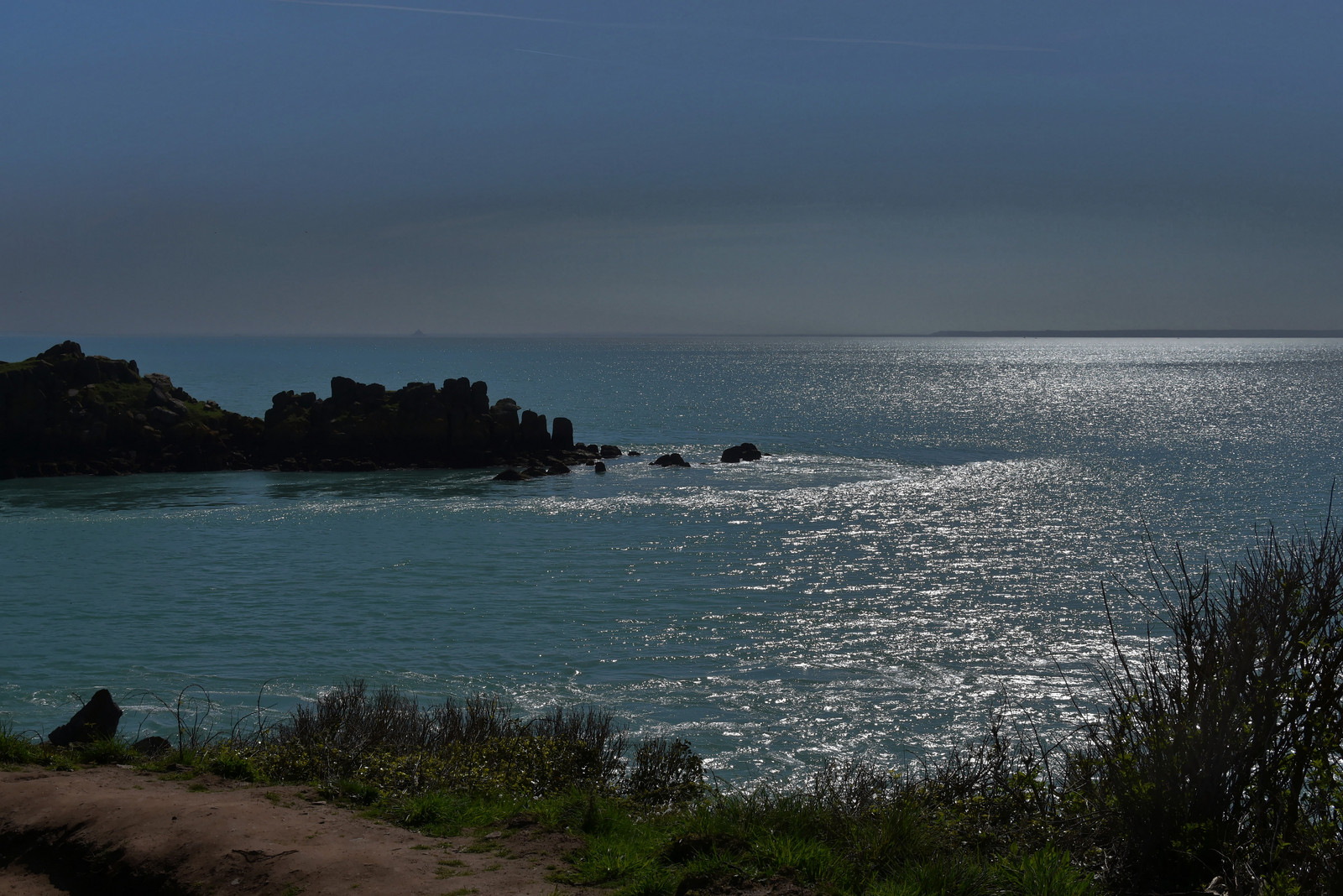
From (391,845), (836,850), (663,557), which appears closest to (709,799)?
(836,850)

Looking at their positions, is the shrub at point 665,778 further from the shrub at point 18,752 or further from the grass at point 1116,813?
the shrub at point 18,752

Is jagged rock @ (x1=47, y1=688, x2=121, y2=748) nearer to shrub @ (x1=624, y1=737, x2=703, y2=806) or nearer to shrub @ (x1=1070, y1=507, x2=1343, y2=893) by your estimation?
shrub @ (x1=624, y1=737, x2=703, y2=806)

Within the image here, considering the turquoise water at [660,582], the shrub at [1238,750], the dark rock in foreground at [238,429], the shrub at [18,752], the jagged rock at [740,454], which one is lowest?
the turquoise water at [660,582]

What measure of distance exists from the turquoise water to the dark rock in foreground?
12.8 feet

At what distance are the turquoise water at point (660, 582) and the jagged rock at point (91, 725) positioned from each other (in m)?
8.66

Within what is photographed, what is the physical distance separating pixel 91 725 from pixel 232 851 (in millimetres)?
5956

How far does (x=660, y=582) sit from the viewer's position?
36719 millimetres

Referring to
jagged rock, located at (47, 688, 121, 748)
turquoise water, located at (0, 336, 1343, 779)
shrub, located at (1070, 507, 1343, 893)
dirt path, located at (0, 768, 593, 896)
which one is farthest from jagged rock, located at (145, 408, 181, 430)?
shrub, located at (1070, 507, 1343, 893)

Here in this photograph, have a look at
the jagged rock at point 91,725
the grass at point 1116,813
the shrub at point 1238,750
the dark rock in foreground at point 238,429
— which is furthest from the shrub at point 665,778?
the dark rock in foreground at point 238,429

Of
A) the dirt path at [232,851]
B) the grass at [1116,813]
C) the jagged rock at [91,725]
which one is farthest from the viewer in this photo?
the jagged rock at [91,725]

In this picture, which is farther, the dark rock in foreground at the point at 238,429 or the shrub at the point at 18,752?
the dark rock in foreground at the point at 238,429

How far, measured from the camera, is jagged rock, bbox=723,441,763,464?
73.4m

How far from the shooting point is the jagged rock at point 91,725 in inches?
531

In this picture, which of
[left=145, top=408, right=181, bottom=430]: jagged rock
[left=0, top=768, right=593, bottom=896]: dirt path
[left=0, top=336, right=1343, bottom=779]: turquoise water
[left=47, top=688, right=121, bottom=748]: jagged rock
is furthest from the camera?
[left=145, top=408, right=181, bottom=430]: jagged rock
